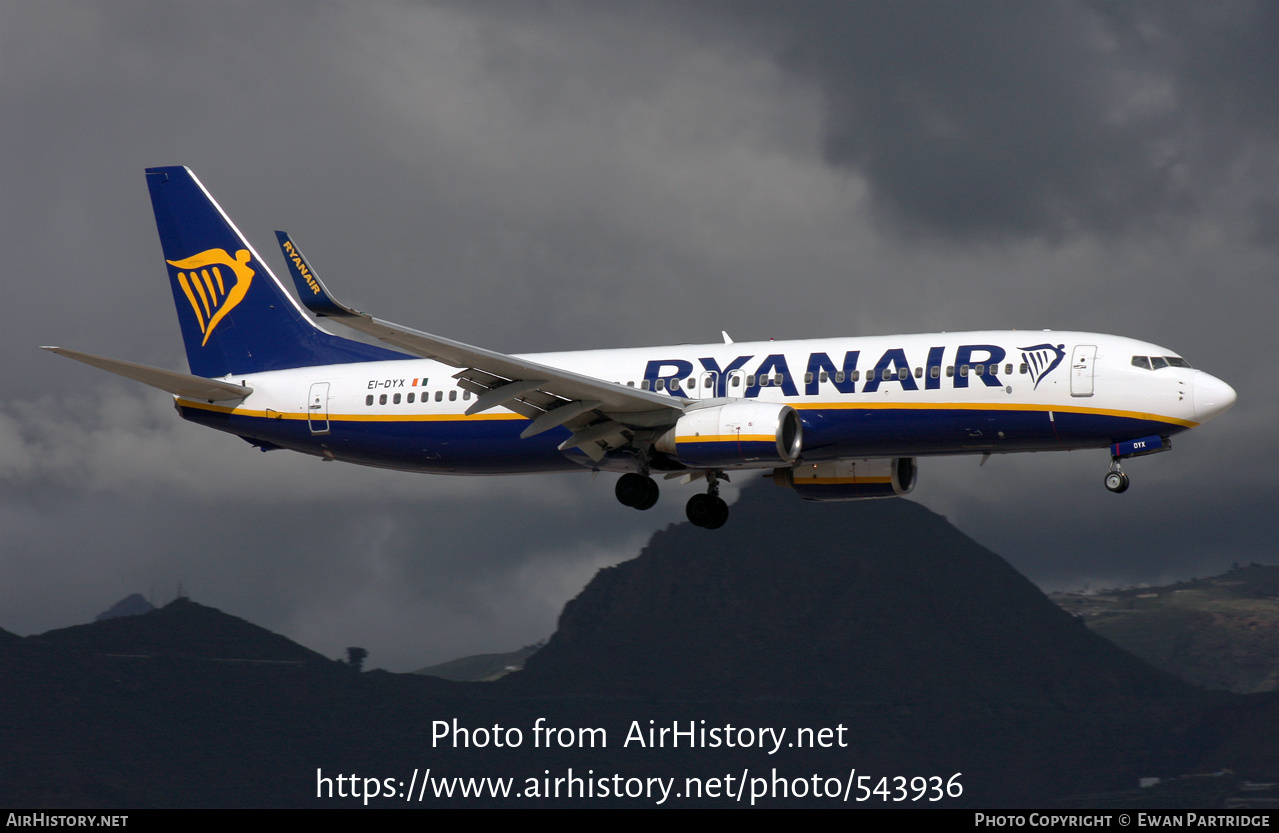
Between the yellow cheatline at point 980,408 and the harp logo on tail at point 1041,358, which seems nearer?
the yellow cheatline at point 980,408

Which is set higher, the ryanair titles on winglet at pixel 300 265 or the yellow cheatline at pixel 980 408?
the ryanair titles on winglet at pixel 300 265

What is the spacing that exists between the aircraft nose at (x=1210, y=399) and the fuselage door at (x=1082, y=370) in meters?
2.63

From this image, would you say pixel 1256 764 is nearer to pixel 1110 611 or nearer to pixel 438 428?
pixel 1110 611

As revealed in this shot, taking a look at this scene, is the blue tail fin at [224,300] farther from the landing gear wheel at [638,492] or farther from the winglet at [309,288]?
the winglet at [309,288]

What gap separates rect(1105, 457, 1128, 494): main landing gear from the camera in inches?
1443

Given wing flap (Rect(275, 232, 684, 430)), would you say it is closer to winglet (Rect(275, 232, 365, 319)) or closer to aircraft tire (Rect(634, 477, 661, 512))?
winglet (Rect(275, 232, 365, 319))

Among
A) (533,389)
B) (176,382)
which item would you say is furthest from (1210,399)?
(176,382)

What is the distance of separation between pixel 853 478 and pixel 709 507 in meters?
4.79

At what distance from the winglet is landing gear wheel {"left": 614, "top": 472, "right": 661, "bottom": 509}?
11882 millimetres

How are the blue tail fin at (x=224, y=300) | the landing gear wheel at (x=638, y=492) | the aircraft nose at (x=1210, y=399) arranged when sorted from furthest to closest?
the blue tail fin at (x=224, y=300), the landing gear wheel at (x=638, y=492), the aircraft nose at (x=1210, y=399)

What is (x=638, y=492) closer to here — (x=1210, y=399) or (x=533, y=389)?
(x=533, y=389)

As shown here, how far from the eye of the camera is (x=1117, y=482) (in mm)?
36719

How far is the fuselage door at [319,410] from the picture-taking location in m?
44.8

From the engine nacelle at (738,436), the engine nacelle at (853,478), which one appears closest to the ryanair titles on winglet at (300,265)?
the engine nacelle at (738,436)
